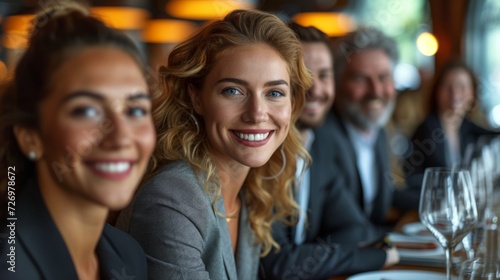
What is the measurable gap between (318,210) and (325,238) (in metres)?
0.11

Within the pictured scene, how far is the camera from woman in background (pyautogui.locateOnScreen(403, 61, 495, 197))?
12.8 feet

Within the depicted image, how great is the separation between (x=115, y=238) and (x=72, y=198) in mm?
141

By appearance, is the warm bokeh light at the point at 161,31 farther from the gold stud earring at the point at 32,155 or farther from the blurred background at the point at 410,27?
the gold stud earring at the point at 32,155

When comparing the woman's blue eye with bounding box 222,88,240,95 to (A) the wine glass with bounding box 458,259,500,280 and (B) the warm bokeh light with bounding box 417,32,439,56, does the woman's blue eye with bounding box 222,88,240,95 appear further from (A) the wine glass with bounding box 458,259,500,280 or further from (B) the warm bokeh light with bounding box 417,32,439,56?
(B) the warm bokeh light with bounding box 417,32,439,56

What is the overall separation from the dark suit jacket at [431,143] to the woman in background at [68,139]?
10.5 feet

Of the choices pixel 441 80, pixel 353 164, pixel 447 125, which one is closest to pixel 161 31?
pixel 441 80

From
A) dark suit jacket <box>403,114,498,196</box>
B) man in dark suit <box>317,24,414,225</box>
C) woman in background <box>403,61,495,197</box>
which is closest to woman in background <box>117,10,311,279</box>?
man in dark suit <box>317,24,414,225</box>

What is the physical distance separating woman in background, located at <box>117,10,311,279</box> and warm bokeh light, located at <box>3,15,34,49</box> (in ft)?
1.25

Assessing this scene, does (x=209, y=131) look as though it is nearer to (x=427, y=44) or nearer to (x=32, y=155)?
(x=32, y=155)

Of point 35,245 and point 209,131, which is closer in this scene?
point 35,245

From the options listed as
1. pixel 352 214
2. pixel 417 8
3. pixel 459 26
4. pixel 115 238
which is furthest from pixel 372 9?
pixel 115 238

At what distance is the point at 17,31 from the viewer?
0.79 meters

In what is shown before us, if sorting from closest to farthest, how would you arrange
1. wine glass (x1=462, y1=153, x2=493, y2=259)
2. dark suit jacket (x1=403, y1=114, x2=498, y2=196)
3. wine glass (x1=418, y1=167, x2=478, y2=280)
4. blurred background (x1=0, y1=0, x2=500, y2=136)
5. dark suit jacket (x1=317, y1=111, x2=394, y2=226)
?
wine glass (x1=418, y1=167, x2=478, y2=280) → wine glass (x1=462, y1=153, x2=493, y2=259) → dark suit jacket (x1=317, y1=111, x2=394, y2=226) → dark suit jacket (x1=403, y1=114, x2=498, y2=196) → blurred background (x1=0, y1=0, x2=500, y2=136)

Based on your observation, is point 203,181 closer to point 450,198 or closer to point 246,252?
point 246,252
